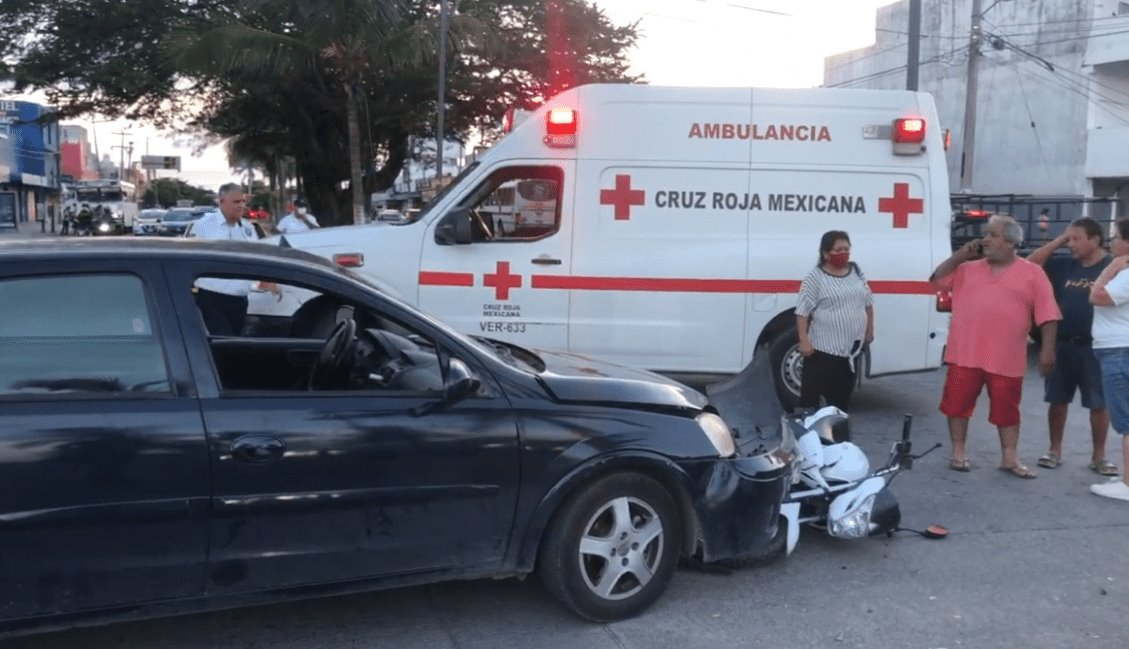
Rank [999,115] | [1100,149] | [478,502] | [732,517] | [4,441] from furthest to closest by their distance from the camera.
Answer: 1. [999,115]
2. [1100,149]
3. [732,517]
4. [478,502]
5. [4,441]

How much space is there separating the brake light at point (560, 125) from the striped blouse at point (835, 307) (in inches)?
98.2

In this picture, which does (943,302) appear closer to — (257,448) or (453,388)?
(453,388)

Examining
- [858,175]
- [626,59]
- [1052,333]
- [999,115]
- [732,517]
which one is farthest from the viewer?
[999,115]

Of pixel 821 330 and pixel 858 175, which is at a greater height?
pixel 858 175

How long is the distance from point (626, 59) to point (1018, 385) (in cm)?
2085

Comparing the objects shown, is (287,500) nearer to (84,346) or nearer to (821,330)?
(84,346)

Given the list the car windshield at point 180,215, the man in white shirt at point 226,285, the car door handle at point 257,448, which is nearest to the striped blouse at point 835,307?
the man in white shirt at point 226,285

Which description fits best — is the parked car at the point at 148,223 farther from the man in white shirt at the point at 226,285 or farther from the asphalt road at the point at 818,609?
the asphalt road at the point at 818,609

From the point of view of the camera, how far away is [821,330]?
6.86 m

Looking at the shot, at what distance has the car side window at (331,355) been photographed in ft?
14.0

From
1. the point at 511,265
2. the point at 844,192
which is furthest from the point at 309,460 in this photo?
the point at 844,192

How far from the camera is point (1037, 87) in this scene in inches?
1288

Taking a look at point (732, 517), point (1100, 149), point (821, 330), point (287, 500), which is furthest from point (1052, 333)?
point (1100, 149)

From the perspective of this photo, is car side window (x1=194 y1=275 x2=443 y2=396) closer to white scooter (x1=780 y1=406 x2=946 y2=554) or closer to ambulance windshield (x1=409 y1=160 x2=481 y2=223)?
white scooter (x1=780 y1=406 x2=946 y2=554)
